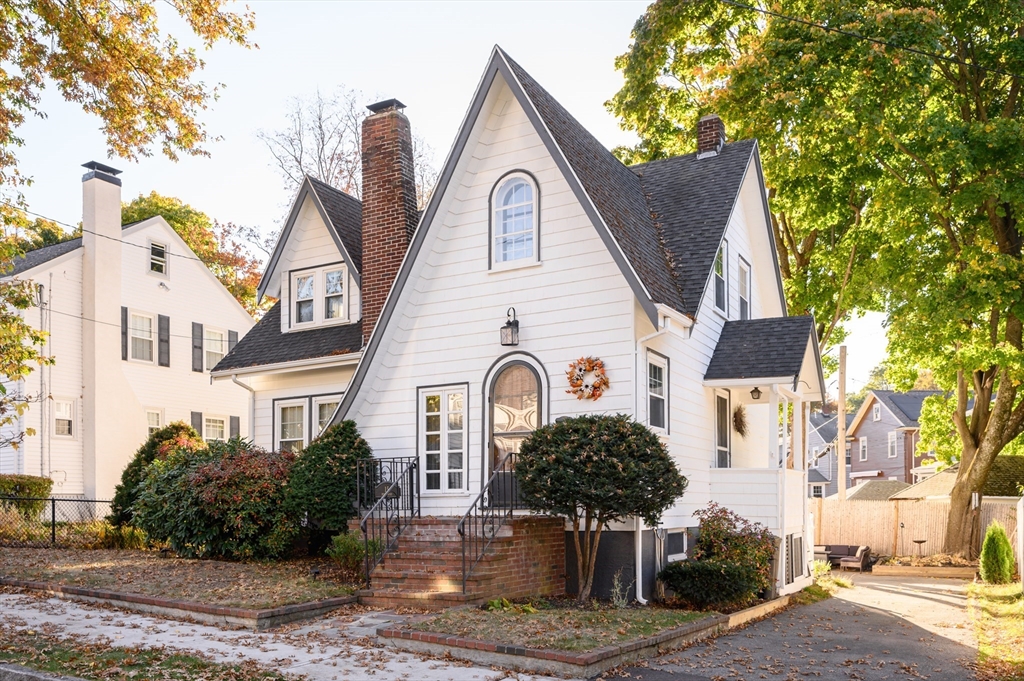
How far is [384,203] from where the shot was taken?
1834cm

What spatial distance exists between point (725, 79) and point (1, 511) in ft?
64.2

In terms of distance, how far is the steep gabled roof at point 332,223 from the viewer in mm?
19406

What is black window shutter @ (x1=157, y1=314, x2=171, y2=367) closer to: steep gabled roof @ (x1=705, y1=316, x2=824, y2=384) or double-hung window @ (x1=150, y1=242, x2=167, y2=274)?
double-hung window @ (x1=150, y1=242, x2=167, y2=274)

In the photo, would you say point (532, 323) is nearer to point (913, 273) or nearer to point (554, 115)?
point (554, 115)

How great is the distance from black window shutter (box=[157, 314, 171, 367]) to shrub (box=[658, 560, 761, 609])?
19.8m

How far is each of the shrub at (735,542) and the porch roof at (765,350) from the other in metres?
2.32

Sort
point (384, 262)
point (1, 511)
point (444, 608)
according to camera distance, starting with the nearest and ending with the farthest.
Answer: point (444, 608), point (384, 262), point (1, 511)

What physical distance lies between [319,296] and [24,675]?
1209 centimetres

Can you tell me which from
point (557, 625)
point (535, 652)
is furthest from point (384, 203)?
point (535, 652)

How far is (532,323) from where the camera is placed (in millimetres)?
15227

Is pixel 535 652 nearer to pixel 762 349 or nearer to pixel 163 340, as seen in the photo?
pixel 762 349

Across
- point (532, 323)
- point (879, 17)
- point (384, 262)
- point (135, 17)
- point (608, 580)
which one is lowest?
point (608, 580)

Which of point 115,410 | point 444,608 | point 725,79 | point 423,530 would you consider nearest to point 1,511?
point 115,410

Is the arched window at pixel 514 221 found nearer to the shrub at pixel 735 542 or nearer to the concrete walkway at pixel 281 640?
the shrub at pixel 735 542
